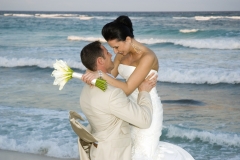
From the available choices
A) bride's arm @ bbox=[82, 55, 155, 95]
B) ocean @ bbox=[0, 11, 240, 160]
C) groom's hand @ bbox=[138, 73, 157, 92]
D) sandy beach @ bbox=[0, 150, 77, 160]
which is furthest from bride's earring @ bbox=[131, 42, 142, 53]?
ocean @ bbox=[0, 11, 240, 160]

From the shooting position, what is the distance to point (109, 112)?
101 inches

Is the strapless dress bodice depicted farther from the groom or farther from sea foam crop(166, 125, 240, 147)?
sea foam crop(166, 125, 240, 147)

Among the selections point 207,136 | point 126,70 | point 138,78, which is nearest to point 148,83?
point 138,78

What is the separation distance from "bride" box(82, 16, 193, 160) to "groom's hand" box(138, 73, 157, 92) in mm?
32

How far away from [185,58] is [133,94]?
497 inches

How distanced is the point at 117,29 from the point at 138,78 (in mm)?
397

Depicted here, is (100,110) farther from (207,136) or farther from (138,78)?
(207,136)

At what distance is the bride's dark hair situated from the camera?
9.33 feet

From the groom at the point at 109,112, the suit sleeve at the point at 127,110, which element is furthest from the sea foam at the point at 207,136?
the suit sleeve at the point at 127,110

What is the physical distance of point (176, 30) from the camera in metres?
23.8

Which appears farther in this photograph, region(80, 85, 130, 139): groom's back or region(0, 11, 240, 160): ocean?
region(0, 11, 240, 160): ocean

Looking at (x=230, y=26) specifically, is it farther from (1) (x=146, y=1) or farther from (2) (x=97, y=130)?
(2) (x=97, y=130)

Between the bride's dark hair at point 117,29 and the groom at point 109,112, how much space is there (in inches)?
10.0

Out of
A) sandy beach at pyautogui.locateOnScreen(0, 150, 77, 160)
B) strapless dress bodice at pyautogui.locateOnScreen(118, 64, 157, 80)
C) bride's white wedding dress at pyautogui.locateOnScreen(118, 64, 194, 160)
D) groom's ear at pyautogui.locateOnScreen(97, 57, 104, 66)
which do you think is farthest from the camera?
sandy beach at pyautogui.locateOnScreen(0, 150, 77, 160)
